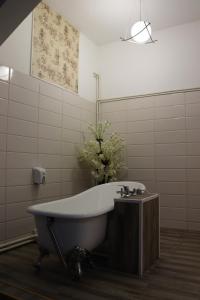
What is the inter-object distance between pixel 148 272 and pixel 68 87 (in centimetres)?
255

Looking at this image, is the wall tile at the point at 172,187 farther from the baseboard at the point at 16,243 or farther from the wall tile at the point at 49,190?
the baseboard at the point at 16,243

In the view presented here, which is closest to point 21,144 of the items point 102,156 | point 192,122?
point 102,156

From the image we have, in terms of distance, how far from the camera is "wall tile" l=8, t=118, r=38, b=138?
2748 mm

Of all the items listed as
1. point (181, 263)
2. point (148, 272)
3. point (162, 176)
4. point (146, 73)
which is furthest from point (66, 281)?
point (146, 73)

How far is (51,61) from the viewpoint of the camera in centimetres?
336

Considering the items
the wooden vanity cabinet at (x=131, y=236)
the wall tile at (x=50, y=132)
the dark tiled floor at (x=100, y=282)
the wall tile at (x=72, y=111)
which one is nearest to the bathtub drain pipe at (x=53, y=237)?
the dark tiled floor at (x=100, y=282)

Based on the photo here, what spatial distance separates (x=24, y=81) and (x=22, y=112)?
1.17 ft

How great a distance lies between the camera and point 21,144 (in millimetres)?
2848

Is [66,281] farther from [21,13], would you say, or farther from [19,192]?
[21,13]

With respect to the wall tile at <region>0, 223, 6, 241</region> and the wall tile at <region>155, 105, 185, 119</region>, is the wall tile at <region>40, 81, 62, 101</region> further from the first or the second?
the wall tile at <region>0, 223, 6, 241</region>

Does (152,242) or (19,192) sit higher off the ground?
(19,192)

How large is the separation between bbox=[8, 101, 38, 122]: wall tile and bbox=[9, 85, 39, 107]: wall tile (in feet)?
0.16

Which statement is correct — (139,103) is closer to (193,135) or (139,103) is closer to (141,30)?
(193,135)

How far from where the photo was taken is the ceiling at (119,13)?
129 inches
